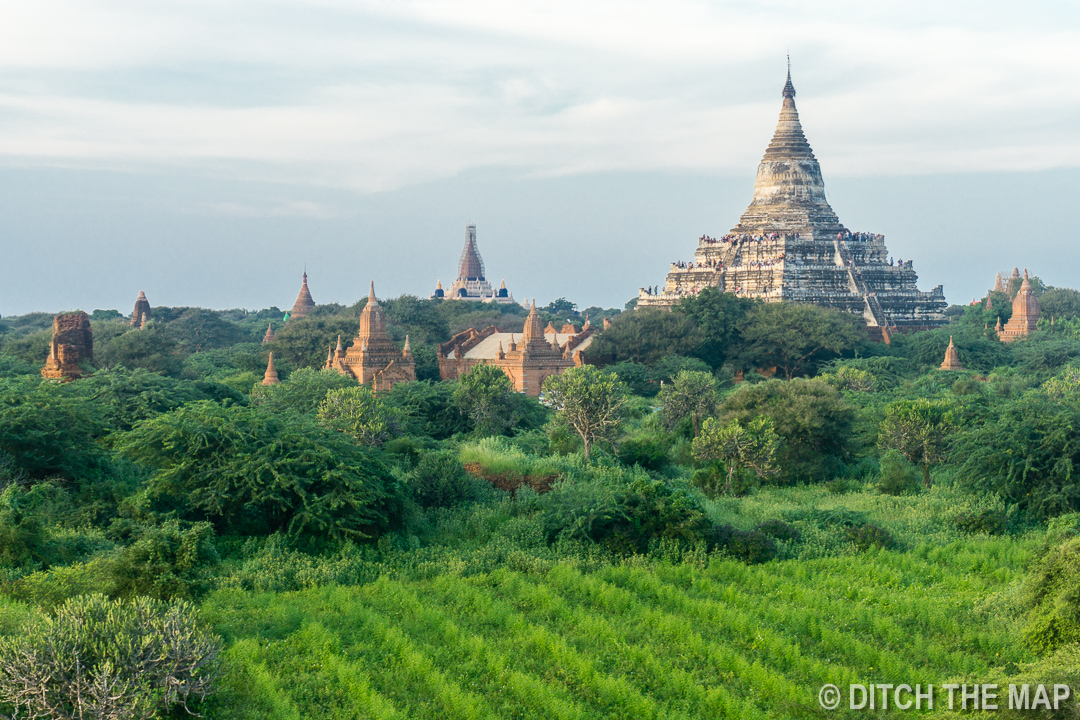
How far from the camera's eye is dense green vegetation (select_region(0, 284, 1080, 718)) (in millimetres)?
17219

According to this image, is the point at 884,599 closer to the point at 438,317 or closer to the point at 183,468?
the point at 183,468

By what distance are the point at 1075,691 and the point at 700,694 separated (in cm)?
488

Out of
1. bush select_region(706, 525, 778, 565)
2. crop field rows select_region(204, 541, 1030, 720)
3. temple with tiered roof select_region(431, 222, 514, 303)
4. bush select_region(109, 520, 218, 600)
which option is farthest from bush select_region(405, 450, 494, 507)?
temple with tiered roof select_region(431, 222, 514, 303)

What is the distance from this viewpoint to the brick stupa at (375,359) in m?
52.3

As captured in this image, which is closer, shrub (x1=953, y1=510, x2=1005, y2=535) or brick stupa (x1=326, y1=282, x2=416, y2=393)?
shrub (x1=953, y1=510, x2=1005, y2=535)

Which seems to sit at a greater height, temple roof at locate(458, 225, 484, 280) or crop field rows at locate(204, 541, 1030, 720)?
temple roof at locate(458, 225, 484, 280)

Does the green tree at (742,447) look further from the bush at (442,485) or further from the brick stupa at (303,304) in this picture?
the brick stupa at (303,304)

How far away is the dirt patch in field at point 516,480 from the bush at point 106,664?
48.4 feet

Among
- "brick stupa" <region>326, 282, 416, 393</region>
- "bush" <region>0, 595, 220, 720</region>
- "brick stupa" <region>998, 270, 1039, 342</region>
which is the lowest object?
"bush" <region>0, 595, 220, 720</region>

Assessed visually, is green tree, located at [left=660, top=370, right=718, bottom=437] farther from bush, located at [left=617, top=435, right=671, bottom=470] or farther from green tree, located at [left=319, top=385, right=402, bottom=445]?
green tree, located at [left=319, top=385, right=402, bottom=445]

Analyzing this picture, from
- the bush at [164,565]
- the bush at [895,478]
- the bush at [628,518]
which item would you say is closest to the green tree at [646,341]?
the bush at [895,478]

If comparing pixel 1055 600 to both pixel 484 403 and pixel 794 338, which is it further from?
pixel 794 338

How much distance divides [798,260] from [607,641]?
204 feet

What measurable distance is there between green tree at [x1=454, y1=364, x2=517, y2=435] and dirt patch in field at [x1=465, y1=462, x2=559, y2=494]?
359 inches
